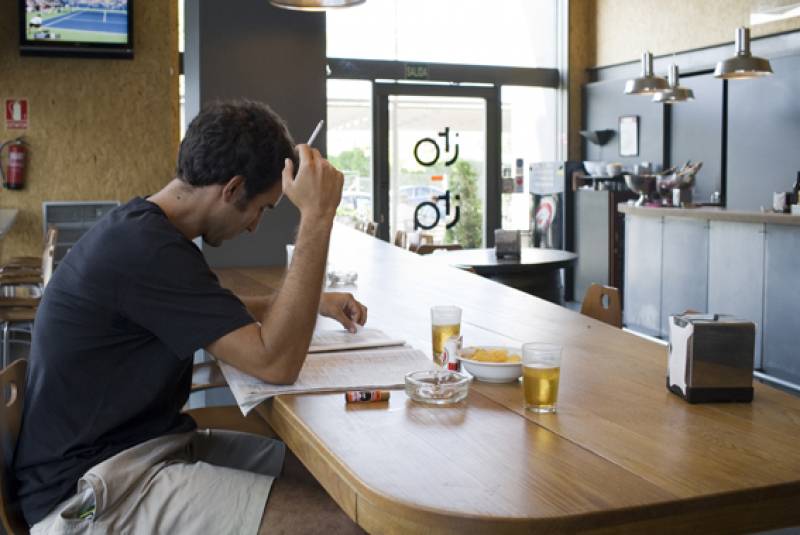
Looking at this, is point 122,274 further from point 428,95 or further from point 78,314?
point 428,95

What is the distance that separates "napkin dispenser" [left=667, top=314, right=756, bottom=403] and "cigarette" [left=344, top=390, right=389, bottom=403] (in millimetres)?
599

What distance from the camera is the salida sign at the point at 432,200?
10.0 m

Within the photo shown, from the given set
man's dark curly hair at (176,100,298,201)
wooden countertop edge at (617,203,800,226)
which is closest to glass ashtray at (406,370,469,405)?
man's dark curly hair at (176,100,298,201)

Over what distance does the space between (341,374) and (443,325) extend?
0.29 meters

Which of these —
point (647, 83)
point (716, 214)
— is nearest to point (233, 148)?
point (716, 214)

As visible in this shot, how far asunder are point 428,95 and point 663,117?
2.50m

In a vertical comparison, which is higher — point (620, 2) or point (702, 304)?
point (620, 2)

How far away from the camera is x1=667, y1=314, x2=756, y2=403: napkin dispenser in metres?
1.81

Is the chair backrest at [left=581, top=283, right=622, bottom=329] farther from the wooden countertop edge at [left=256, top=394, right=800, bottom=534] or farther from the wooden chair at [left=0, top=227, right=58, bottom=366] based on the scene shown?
the wooden chair at [left=0, top=227, right=58, bottom=366]

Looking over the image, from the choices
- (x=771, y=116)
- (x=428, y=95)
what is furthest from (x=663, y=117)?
(x=428, y=95)

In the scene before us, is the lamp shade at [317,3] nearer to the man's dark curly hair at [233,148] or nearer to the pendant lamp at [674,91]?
the man's dark curly hair at [233,148]

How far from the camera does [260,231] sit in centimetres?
441

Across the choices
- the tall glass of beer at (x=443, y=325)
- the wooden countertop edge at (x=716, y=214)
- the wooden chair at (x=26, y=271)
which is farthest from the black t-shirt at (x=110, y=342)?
the wooden countertop edge at (x=716, y=214)

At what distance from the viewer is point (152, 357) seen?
1.95 meters
